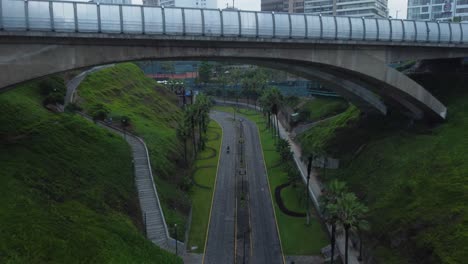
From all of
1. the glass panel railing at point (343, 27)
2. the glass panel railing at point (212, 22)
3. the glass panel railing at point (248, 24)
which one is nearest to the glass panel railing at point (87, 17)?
the glass panel railing at point (212, 22)

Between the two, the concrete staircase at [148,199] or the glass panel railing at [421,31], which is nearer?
the concrete staircase at [148,199]

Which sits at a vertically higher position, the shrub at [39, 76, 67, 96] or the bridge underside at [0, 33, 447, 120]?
the bridge underside at [0, 33, 447, 120]

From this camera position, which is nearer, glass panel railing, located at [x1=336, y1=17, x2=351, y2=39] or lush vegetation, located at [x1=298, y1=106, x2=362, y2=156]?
glass panel railing, located at [x1=336, y1=17, x2=351, y2=39]

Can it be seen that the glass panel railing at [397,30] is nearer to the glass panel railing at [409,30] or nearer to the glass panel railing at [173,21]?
the glass panel railing at [409,30]

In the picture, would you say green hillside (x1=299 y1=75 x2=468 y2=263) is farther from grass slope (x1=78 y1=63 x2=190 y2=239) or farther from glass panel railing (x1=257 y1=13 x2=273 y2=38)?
grass slope (x1=78 y1=63 x2=190 y2=239)

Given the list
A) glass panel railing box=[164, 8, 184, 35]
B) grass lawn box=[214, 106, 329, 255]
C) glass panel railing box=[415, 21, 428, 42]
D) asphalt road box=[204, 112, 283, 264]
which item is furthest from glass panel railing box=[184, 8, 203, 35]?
glass panel railing box=[415, 21, 428, 42]

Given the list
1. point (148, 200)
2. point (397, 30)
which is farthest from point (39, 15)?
point (397, 30)
